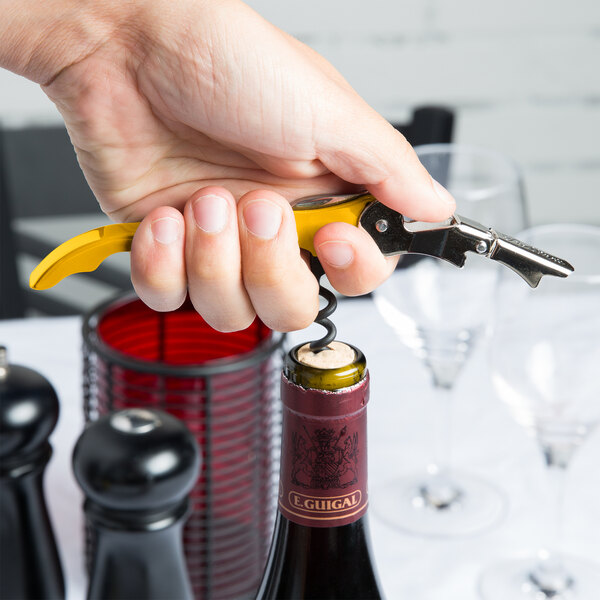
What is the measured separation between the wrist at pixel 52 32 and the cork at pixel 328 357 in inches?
12.6

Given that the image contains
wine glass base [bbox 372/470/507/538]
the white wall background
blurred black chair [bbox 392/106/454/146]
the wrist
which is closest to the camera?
the wrist

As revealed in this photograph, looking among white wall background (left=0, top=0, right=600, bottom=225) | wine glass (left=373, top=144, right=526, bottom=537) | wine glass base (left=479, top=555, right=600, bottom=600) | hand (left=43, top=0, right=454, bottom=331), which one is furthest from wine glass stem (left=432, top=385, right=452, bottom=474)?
white wall background (left=0, top=0, right=600, bottom=225)

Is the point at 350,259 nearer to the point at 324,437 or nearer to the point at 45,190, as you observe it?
the point at 324,437

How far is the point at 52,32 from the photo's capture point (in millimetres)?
650

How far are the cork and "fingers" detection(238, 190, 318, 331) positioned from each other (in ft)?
0.37

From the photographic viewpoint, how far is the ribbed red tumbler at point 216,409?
62 cm

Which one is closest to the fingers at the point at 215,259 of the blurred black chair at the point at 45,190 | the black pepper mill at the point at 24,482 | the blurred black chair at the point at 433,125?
the black pepper mill at the point at 24,482

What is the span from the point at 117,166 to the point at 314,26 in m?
1.32

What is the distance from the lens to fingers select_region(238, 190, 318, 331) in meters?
0.53

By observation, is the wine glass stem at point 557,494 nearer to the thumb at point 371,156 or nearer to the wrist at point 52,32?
the thumb at point 371,156

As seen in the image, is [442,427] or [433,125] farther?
[433,125]

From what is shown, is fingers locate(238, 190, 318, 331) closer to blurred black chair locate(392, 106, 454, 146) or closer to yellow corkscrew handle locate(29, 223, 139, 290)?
yellow corkscrew handle locate(29, 223, 139, 290)

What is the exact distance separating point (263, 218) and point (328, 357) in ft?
0.43

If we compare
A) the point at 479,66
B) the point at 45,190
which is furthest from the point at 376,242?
the point at 479,66
